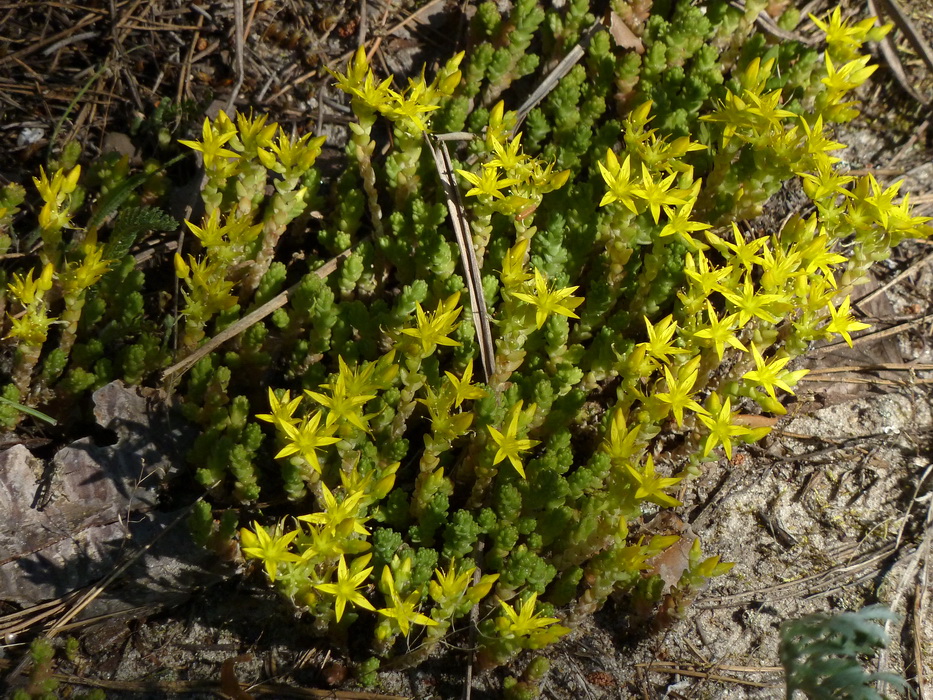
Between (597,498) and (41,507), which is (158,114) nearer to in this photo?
(41,507)

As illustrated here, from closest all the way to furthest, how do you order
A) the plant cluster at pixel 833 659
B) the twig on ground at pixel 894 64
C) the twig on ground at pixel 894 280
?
the plant cluster at pixel 833 659
the twig on ground at pixel 894 280
the twig on ground at pixel 894 64

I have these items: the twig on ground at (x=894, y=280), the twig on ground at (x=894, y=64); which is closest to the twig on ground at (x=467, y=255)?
the twig on ground at (x=894, y=280)

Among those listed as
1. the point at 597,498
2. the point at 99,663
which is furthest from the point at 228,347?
the point at 597,498

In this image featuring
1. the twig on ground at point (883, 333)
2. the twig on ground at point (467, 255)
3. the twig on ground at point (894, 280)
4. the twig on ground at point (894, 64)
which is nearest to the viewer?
the twig on ground at point (467, 255)

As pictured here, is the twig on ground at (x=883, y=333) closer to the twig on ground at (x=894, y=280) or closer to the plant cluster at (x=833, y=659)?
the twig on ground at (x=894, y=280)

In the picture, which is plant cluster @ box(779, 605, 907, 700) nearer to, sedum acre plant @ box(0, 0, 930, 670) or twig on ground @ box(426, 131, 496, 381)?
sedum acre plant @ box(0, 0, 930, 670)

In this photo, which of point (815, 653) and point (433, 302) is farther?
point (433, 302)

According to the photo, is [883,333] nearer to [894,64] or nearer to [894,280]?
[894,280]

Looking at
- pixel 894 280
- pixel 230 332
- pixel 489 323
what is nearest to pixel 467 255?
pixel 489 323

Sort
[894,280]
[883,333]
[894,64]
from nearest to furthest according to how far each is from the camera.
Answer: [883,333], [894,280], [894,64]
